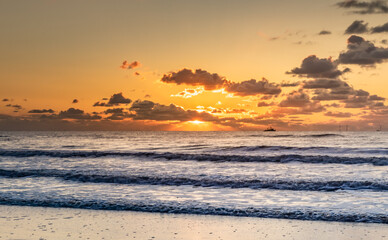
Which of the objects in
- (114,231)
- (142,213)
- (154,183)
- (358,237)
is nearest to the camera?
(358,237)

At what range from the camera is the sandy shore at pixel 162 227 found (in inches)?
355

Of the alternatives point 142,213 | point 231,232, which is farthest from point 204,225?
point 142,213

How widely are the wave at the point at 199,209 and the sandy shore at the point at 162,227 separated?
49 cm

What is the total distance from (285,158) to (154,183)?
772 inches

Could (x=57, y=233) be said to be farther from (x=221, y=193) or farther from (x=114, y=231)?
(x=221, y=193)

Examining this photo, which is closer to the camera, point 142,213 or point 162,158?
point 142,213

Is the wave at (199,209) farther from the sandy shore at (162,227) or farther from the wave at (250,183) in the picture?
the wave at (250,183)

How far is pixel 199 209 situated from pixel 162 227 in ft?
8.00

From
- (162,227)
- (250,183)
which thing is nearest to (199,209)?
(162,227)

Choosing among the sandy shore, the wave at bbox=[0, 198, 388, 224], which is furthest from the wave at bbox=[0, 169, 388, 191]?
the sandy shore

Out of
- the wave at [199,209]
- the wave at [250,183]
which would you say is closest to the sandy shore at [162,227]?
the wave at [199,209]

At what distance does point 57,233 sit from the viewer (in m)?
9.19

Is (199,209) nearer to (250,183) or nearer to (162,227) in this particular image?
(162,227)

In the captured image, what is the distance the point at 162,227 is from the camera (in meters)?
9.98
